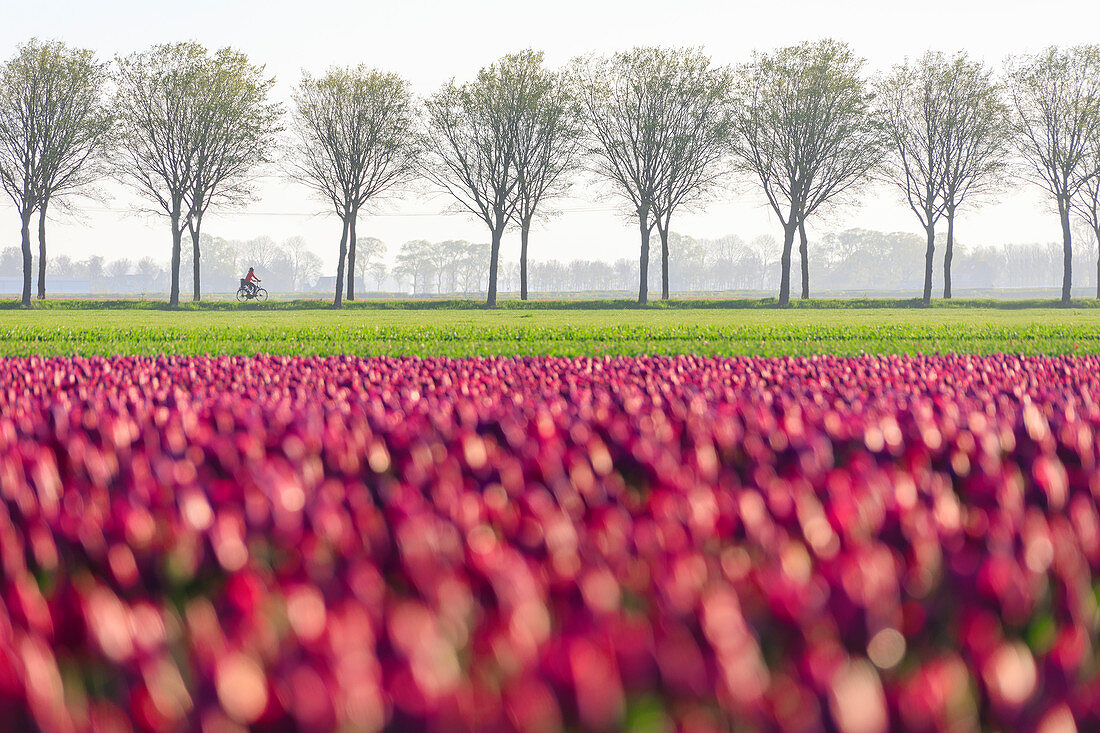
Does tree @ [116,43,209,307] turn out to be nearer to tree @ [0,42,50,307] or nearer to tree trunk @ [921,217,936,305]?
tree @ [0,42,50,307]

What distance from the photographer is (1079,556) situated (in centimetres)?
228

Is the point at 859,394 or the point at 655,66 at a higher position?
the point at 655,66

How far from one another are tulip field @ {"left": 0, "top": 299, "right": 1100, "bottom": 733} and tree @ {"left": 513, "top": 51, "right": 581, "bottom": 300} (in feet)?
145

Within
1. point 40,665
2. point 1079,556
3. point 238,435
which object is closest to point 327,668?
point 40,665

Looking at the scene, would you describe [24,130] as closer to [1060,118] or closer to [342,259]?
[342,259]

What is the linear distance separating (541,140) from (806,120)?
43.2 ft

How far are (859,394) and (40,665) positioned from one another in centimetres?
489

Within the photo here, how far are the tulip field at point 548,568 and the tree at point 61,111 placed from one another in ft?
147

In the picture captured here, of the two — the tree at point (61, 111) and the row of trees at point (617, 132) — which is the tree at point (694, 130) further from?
the tree at point (61, 111)

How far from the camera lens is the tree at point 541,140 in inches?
1854

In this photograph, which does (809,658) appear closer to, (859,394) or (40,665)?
(40,665)

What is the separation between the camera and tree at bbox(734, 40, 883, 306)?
46.6 meters

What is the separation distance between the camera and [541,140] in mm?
48344

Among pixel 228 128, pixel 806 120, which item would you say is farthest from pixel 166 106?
pixel 806 120
